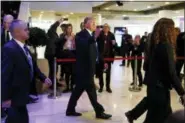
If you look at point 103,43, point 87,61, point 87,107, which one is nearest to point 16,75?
point 87,61

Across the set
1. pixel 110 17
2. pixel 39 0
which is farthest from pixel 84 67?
pixel 110 17

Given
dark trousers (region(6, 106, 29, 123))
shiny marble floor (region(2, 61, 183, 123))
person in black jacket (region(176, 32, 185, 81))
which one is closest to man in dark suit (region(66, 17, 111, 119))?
shiny marble floor (region(2, 61, 183, 123))

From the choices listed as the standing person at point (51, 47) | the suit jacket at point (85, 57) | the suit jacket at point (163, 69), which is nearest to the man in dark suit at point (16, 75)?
the suit jacket at point (163, 69)

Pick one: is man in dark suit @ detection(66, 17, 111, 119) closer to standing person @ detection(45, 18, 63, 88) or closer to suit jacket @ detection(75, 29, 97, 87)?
suit jacket @ detection(75, 29, 97, 87)

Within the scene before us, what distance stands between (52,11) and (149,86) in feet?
43.2

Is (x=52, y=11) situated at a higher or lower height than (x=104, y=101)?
higher

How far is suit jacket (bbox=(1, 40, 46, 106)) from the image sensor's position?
113 inches

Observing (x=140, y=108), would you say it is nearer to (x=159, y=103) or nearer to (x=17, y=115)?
(x=159, y=103)

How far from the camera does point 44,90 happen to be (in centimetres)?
701

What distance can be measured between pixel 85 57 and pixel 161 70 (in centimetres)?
172

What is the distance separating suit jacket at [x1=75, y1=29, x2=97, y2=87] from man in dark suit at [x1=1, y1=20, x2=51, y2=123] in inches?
63.4

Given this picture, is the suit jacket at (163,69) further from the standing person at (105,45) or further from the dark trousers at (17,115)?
the standing person at (105,45)

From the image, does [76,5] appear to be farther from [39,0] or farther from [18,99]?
[18,99]

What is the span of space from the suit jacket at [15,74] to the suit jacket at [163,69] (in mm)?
1238
